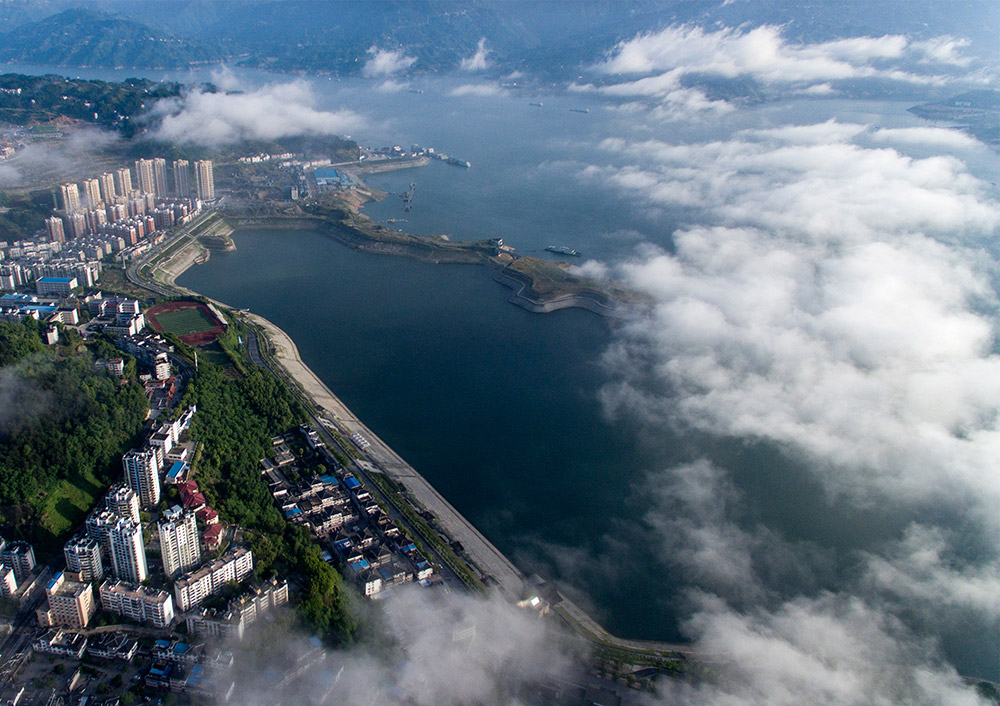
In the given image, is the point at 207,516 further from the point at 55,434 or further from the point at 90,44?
the point at 90,44

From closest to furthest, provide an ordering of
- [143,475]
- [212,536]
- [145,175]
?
[212,536] → [143,475] → [145,175]

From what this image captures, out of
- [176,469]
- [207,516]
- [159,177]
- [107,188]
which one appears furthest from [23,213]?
[207,516]

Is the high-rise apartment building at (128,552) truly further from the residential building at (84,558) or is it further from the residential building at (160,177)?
the residential building at (160,177)

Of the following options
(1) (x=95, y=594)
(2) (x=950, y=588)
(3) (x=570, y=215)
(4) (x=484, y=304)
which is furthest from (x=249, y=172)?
(2) (x=950, y=588)

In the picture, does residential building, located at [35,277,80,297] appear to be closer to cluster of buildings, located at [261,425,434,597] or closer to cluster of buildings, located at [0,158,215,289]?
cluster of buildings, located at [0,158,215,289]

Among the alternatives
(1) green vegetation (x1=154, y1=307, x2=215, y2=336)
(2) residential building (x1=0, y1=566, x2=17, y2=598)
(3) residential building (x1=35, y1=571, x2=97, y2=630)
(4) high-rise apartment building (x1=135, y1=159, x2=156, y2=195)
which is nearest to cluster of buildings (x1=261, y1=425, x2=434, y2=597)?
(3) residential building (x1=35, y1=571, x2=97, y2=630)

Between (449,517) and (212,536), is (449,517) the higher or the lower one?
the lower one

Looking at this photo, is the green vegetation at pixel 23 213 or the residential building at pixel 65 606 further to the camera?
the green vegetation at pixel 23 213

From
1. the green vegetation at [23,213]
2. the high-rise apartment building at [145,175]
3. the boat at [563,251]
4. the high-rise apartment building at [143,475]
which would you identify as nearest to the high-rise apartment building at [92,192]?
the green vegetation at [23,213]
